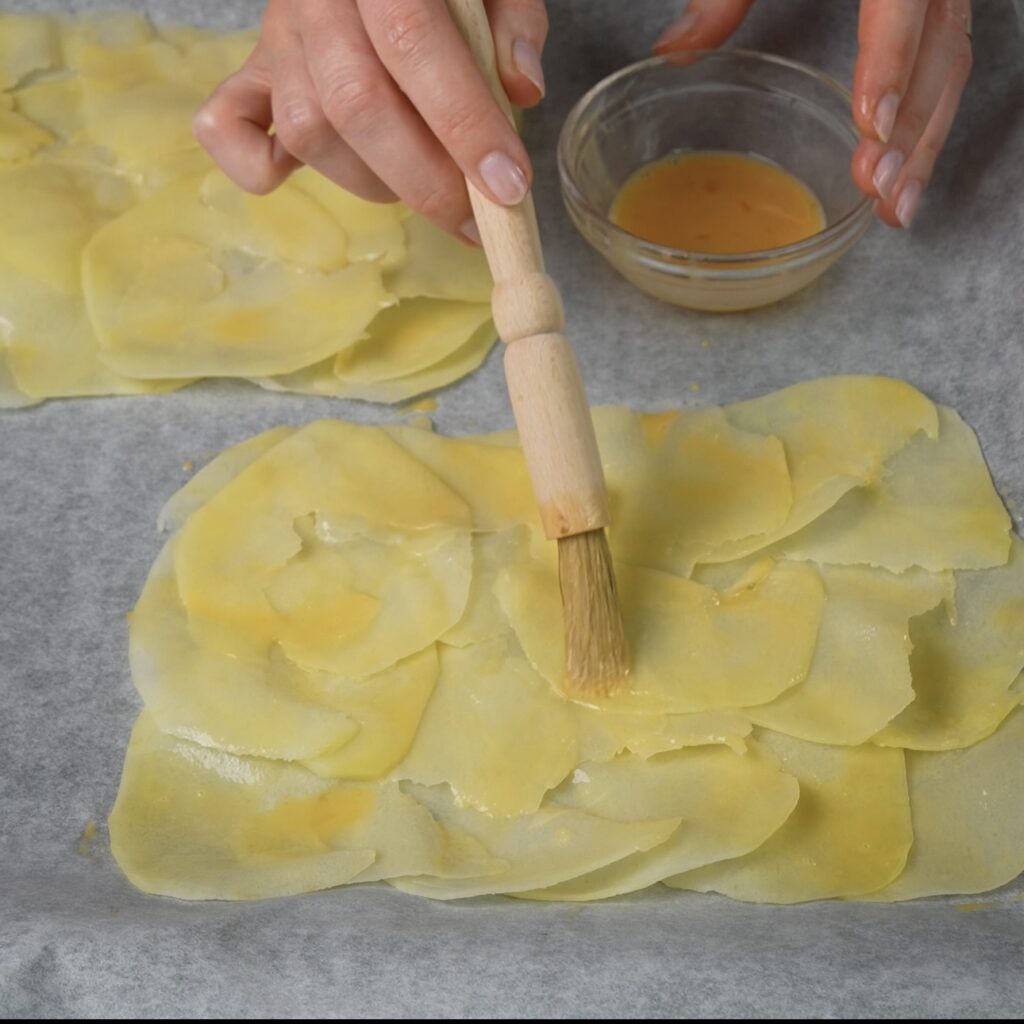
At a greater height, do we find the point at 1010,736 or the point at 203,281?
the point at 203,281

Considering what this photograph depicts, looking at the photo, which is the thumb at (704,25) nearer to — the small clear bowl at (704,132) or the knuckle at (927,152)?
the small clear bowl at (704,132)

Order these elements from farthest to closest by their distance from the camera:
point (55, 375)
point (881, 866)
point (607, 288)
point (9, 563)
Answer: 1. point (607, 288)
2. point (55, 375)
3. point (9, 563)
4. point (881, 866)

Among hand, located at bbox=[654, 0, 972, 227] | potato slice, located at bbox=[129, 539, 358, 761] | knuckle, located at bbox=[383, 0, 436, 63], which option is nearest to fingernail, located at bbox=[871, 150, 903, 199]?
hand, located at bbox=[654, 0, 972, 227]

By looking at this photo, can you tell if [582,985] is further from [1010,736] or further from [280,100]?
[280,100]

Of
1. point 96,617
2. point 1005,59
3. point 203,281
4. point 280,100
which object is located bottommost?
point 96,617

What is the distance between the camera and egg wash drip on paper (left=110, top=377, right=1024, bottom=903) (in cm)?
106

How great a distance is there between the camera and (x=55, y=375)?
4.60 ft

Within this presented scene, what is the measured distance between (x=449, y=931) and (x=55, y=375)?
2.50ft

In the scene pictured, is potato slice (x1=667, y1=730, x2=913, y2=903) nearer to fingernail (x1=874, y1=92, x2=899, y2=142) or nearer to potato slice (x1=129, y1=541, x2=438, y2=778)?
potato slice (x1=129, y1=541, x2=438, y2=778)

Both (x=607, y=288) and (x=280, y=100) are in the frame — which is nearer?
(x=280, y=100)

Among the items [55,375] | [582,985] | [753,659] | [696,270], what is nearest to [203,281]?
[55,375]

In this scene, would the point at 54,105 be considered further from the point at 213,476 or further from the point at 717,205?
the point at 717,205

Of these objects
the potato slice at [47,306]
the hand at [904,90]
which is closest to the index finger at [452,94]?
the hand at [904,90]

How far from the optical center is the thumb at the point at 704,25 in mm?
1590
